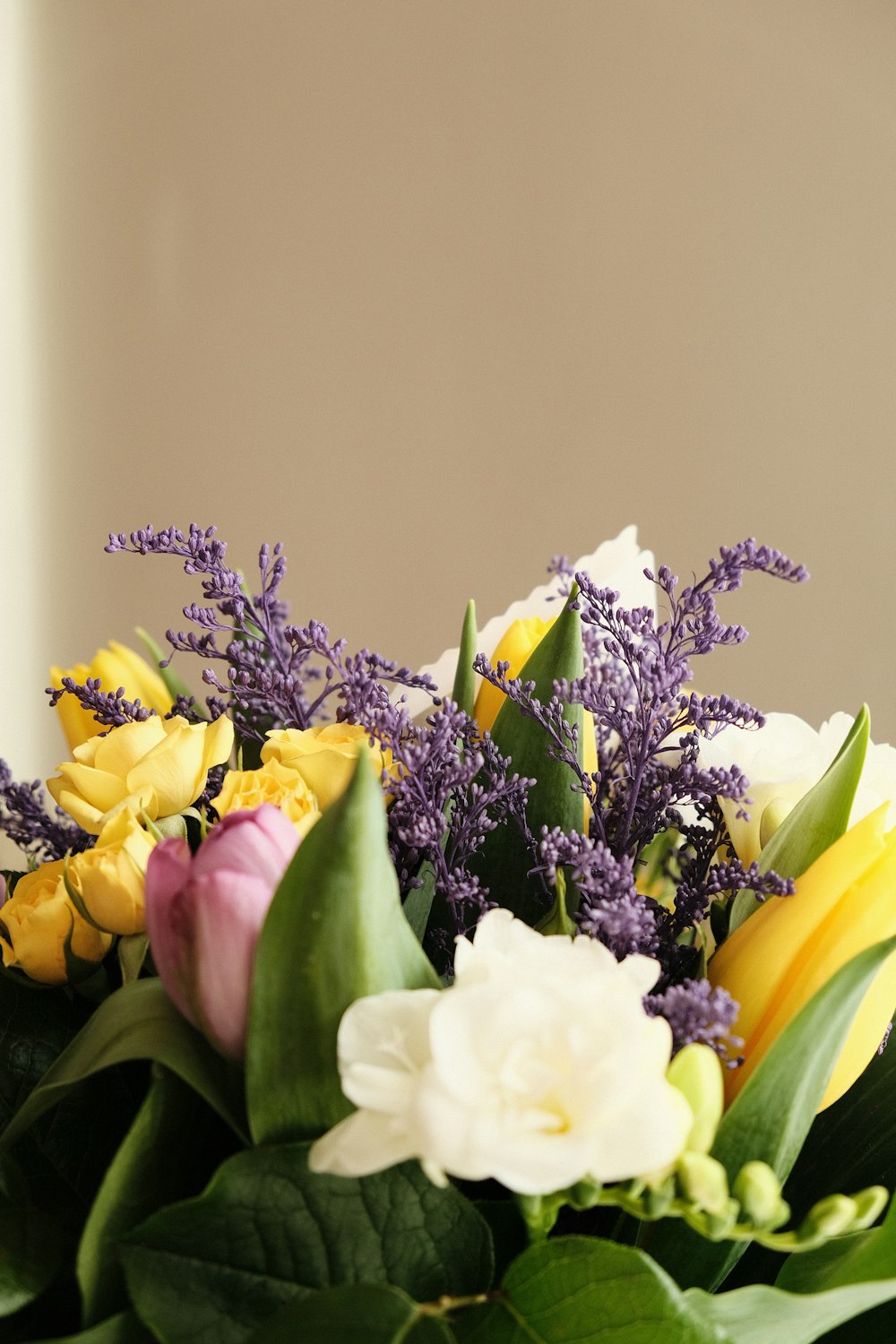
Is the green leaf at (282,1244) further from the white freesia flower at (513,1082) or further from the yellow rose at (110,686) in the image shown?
the yellow rose at (110,686)

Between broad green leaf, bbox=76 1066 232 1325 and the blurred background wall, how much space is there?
82 cm

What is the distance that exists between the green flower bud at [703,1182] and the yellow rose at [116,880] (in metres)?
0.14

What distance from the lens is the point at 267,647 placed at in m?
0.36

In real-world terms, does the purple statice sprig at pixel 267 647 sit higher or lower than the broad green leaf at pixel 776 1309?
higher

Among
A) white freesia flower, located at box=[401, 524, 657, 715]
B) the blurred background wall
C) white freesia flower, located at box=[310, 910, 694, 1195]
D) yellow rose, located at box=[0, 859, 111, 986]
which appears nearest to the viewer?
white freesia flower, located at box=[310, 910, 694, 1195]

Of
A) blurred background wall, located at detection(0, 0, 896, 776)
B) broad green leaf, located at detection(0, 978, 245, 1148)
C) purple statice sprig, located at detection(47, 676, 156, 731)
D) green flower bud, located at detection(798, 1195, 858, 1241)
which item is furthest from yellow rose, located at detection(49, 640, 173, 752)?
blurred background wall, located at detection(0, 0, 896, 776)

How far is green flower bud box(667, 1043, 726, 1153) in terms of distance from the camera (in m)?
0.21

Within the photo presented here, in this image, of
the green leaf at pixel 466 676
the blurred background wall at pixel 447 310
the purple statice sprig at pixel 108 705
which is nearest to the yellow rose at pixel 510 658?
the green leaf at pixel 466 676

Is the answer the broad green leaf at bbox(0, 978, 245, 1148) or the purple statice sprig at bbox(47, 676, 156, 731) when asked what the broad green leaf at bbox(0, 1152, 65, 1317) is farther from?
the purple statice sprig at bbox(47, 676, 156, 731)

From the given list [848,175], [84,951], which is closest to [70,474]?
[848,175]

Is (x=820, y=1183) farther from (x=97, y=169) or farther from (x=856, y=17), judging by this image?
(x=97, y=169)

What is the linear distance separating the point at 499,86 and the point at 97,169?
432 mm

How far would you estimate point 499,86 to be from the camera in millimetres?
1022

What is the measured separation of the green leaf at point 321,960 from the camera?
20 cm
